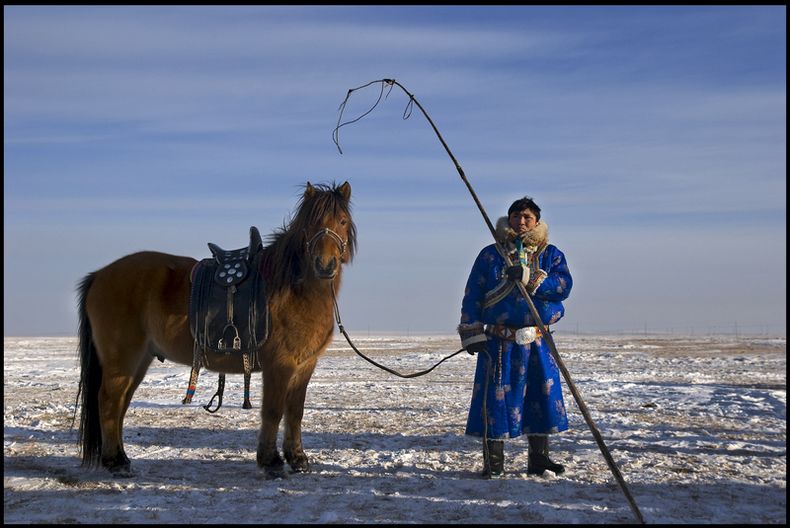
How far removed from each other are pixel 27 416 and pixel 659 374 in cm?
1349

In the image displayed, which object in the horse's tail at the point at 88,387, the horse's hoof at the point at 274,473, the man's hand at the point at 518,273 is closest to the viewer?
the man's hand at the point at 518,273

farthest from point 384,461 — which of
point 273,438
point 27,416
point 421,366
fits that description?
point 421,366

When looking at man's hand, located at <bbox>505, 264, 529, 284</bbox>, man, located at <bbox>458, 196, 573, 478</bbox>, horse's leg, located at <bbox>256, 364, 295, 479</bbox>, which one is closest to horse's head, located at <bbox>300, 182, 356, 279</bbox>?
horse's leg, located at <bbox>256, 364, 295, 479</bbox>

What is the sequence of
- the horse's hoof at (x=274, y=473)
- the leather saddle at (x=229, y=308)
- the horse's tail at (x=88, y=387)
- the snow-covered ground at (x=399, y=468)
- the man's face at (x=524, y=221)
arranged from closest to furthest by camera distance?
the snow-covered ground at (x=399, y=468)
the horse's hoof at (x=274, y=473)
the leather saddle at (x=229, y=308)
the man's face at (x=524, y=221)
the horse's tail at (x=88, y=387)

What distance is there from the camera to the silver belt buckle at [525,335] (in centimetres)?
548

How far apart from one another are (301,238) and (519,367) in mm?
1959

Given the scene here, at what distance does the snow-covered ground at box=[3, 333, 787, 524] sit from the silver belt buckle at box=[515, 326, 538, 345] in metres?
1.02

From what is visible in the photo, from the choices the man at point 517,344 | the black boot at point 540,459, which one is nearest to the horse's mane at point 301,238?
the man at point 517,344

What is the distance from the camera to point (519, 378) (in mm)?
5504

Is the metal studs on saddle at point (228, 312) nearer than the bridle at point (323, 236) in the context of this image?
No

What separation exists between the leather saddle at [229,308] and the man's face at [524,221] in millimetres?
2046

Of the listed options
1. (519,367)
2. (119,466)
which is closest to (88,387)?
(119,466)

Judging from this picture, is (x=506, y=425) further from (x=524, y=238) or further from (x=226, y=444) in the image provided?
(x=226, y=444)

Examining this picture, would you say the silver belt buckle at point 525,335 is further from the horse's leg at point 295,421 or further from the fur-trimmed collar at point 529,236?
the horse's leg at point 295,421
